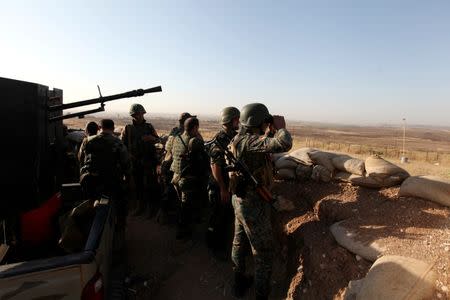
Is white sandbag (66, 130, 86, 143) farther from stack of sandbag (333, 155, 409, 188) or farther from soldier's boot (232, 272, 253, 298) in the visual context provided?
stack of sandbag (333, 155, 409, 188)

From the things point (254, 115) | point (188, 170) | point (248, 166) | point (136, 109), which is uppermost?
point (136, 109)

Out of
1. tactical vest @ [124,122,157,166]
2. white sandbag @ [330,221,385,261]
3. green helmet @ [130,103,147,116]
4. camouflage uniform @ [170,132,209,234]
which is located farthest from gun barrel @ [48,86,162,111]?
white sandbag @ [330,221,385,261]

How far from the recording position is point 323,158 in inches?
190

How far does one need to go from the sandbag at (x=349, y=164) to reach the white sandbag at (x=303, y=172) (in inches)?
13.3

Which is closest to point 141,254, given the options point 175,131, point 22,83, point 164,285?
point 164,285

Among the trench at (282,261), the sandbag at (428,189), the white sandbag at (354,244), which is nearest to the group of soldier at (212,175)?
the trench at (282,261)

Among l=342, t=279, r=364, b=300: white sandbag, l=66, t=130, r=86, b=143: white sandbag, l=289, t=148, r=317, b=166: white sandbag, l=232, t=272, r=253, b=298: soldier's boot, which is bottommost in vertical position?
l=232, t=272, r=253, b=298: soldier's boot

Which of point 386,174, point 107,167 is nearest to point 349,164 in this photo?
point 386,174

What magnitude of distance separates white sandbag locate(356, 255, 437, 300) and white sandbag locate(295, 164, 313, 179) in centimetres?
209

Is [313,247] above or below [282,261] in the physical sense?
above

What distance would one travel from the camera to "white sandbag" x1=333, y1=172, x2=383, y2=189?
4.21 metres

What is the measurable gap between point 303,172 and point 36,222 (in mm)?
3306

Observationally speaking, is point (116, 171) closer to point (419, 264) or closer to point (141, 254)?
point (141, 254)

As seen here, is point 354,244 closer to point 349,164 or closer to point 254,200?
point 254,200
